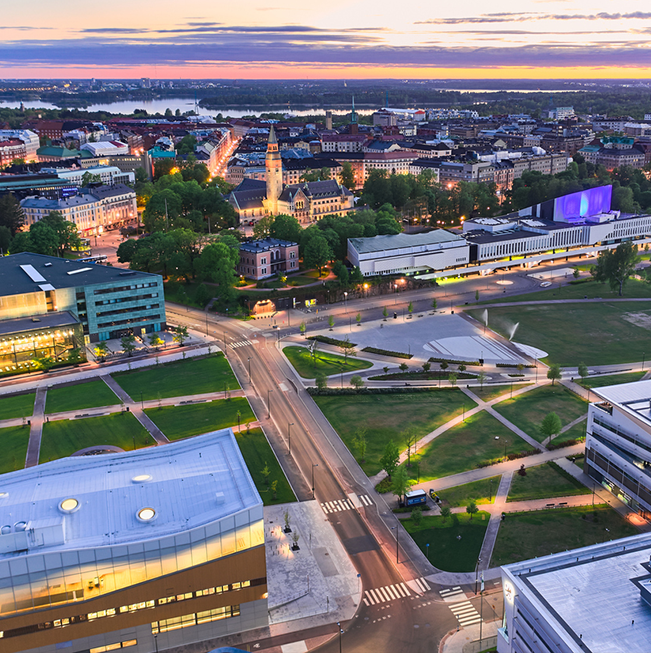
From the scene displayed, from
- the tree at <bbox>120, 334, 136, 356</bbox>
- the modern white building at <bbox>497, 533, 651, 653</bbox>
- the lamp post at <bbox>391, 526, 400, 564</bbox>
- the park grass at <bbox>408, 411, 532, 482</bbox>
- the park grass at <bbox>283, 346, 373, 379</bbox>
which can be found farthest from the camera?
the tree at <bbox>120, 334, 136, 356</bbox>

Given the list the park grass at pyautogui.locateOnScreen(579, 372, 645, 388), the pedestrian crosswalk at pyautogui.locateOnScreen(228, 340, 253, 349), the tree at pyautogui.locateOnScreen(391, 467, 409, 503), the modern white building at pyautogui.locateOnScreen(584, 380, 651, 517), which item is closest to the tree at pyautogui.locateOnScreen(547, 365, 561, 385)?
the park grass at pyautogui.locateOnScreen(579, 372, 645, 388)

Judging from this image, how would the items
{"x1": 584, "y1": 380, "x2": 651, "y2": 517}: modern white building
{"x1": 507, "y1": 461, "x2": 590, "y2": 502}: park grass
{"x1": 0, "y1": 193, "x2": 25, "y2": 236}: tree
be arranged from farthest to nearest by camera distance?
{"x1": 0, "y1": 193, "x2": 25, "y2": 236}: tree
{"x1": 507, "y1": 461, "x2": 590, "y2": 502}: park grass
{"x1": 584, "y1": 380, "x2": 651, "y2": 517}: modern white building

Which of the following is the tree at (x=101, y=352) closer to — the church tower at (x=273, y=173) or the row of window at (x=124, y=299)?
the row of window at (x=124, y=299)

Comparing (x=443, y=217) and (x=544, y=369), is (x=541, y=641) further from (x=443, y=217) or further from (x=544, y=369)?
(x=443, y=217)

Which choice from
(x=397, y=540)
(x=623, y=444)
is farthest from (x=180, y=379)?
(x=623, y=444)

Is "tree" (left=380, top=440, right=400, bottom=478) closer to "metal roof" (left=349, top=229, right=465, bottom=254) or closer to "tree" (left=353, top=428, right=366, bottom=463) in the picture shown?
"tree" (left=353, top=428, right=366, bottom=463)

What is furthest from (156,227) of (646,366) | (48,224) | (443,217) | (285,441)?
(646,366)

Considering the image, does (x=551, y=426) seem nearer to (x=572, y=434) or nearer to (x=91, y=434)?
(x=572, y=434)
